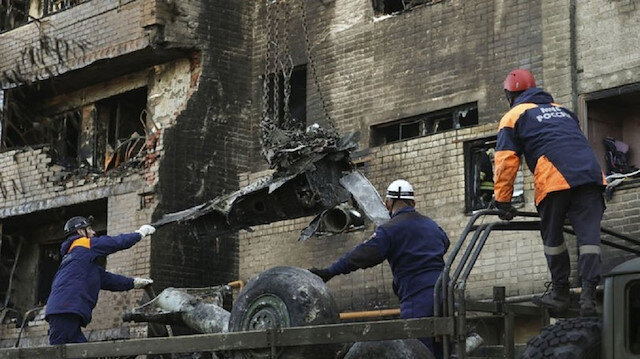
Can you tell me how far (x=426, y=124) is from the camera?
58.3 feet

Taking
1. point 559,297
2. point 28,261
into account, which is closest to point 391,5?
point 28,261

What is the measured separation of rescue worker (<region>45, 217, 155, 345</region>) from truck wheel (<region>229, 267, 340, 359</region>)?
8.69 feet

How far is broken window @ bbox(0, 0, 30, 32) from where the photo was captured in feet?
76.6

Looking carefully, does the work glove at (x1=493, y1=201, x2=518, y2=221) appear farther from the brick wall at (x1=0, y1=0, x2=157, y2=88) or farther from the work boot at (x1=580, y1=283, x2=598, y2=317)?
the brick wall at (x1=0, y1=0, x2=157, y2=88)

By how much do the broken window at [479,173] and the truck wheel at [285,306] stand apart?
755 centimetres

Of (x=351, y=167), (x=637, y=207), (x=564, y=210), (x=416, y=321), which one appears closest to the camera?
(x=416, y=321)

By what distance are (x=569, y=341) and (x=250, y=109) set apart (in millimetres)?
12862

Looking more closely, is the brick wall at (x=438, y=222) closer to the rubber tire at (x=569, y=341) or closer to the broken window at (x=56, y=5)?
the broken window at (x=56, y=5)

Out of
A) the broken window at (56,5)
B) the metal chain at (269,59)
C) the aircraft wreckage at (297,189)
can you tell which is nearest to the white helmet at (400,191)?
the aircraft wreckage at (297,189)

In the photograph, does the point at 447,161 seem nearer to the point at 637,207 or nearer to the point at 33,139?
the point at 637,207

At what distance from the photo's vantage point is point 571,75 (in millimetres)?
15844

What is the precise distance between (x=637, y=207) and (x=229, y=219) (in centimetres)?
495

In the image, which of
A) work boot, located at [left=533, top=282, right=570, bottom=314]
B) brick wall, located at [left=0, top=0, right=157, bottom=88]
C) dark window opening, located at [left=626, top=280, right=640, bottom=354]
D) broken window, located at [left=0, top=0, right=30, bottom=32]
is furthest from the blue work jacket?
broken window, located at [left=0, top=0, right=30, bottom=32]

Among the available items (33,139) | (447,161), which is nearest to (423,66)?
(447,161)
